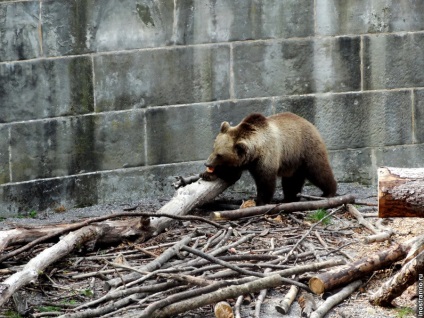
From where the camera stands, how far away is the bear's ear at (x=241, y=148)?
941 centimetres

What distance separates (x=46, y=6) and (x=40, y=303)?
4.31 m

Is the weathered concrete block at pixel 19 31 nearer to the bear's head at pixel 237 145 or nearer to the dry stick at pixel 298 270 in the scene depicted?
the bear's head at pixel 237 145

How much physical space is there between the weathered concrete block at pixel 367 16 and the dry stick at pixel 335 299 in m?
4.76

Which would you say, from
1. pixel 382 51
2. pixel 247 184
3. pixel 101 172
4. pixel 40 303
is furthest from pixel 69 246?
pixel 382 51

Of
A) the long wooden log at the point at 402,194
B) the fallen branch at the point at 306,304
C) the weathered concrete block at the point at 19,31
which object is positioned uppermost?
the weathered concrete block at the point at 19,31

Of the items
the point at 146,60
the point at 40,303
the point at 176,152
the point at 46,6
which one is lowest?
the point at 40,303

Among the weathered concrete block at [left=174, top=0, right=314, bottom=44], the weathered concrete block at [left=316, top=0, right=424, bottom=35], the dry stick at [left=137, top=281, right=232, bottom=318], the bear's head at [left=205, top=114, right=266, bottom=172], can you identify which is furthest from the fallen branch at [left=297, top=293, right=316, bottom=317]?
the weathered concrete block at [left=316, top=0, right=424, bottom=35]

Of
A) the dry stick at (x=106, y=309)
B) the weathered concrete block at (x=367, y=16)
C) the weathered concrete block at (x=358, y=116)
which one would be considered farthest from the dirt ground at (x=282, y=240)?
the weathered concrete block at (x=367, y=16)

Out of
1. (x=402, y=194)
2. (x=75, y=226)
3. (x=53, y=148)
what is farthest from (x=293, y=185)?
(x=402, y=194)

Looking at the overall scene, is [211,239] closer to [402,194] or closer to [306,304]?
[306,304]

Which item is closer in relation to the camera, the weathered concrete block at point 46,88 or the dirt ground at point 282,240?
the dirt ground at point 282,240

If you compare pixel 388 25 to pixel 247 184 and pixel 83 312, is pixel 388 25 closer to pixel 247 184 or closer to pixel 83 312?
pixel 247 184

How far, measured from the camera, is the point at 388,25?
1078cm

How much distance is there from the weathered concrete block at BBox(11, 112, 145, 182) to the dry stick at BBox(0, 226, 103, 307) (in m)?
2.46
